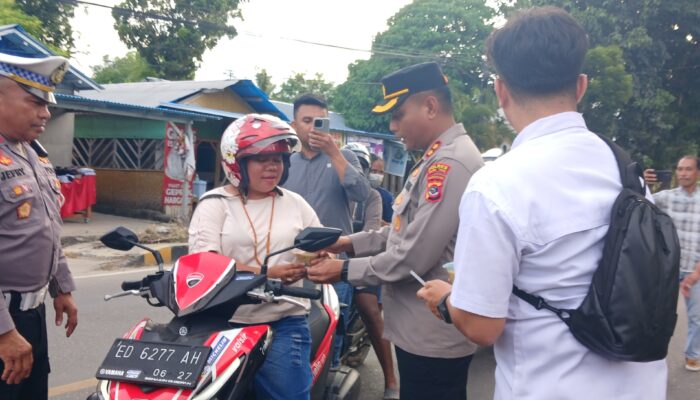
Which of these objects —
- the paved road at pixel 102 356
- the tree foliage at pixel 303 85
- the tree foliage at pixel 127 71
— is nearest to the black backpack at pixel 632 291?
the paved road at pixel 102 356

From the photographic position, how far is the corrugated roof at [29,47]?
11.0 feet

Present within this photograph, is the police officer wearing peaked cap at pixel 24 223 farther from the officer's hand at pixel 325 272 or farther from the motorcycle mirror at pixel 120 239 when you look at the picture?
the officer's hand at pixel 325 272

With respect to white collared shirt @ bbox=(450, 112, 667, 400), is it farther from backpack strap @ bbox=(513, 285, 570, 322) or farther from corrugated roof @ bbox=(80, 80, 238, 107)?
corrugated roof @ bbox=(80, 80, 238, 107)

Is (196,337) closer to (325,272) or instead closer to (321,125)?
(325,272)

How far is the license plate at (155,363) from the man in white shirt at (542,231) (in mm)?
774

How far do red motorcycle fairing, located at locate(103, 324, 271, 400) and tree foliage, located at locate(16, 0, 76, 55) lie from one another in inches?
774

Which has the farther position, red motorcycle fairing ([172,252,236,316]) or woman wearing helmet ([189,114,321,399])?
woman wearing helmet ([189,114,321,399])

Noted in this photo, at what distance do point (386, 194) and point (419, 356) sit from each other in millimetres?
2717

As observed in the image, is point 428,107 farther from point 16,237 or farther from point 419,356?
point 16,237

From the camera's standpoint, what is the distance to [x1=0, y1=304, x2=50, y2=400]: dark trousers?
2307mm

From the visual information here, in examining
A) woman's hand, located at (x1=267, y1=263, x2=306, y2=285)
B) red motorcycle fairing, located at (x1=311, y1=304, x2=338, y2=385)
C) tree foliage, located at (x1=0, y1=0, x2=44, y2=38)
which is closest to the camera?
woman's hand, located at (x1=267, y1=263, x2=306, y2=285)

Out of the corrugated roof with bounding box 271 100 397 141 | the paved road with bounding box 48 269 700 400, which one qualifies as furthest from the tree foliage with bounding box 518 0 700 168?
the paved road with bounding box 48 269 700 400

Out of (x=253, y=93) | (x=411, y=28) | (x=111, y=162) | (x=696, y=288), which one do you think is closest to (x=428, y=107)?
(x=696, y=288)

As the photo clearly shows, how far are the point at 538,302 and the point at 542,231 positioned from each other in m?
0.17
